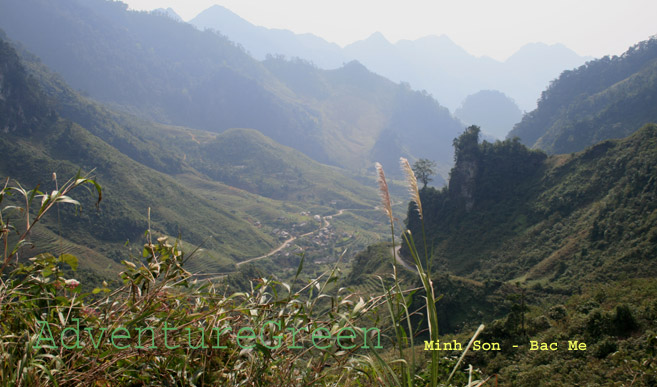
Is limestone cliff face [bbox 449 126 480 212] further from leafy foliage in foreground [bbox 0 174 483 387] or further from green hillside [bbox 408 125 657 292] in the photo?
leafy foliage in foreground [bbox 0 174 483 387]

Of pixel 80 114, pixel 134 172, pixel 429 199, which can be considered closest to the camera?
pixel 429 199

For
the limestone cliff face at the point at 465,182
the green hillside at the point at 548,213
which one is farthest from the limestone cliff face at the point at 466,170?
the green hillside at the point at 548,213

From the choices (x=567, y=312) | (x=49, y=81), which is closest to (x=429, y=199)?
(x=567, y=312)

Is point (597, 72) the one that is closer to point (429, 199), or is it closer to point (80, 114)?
point (429, 199)

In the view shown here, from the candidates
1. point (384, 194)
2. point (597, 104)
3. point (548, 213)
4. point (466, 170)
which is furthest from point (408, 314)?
point (597, 104)

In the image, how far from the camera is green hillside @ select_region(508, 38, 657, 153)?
71312mm

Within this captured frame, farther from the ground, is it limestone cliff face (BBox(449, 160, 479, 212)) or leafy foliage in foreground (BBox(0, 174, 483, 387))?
limestone cliff face (BBox(449, 160, 479, 212))

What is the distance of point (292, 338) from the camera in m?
1.73

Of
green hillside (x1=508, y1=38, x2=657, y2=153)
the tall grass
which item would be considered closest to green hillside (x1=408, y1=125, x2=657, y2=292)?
the tall grass

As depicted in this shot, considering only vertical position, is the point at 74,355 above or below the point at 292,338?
below

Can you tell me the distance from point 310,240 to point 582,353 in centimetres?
7079

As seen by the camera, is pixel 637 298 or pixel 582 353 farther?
pixel 637 298

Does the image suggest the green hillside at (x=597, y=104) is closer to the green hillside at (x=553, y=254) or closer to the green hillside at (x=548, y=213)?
the green hillside at (x=548, y=213)

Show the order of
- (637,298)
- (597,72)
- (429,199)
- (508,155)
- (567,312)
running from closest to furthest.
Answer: (637,298)
(567,312)
(508,155)
(429,199)
(597,72)
